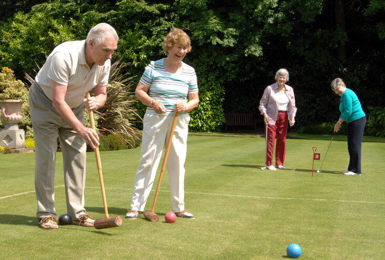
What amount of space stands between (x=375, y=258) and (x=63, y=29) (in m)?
20.6

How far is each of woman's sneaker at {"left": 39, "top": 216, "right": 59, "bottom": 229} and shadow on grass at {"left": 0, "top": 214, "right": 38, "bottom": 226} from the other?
185 millimetres

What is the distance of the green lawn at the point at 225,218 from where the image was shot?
4293 mm

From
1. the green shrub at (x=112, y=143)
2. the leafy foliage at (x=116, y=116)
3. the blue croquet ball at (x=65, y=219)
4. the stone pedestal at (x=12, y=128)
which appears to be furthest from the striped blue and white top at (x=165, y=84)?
the leafy foliage at (x=116, y=116)

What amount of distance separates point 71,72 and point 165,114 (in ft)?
3.57

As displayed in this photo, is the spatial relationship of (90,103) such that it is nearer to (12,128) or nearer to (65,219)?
(65,219)

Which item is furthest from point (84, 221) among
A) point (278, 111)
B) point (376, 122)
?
point (376, 122)

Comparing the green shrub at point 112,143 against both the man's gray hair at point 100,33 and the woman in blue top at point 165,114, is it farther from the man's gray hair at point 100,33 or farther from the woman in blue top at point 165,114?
the man's gray hair at point 100,33

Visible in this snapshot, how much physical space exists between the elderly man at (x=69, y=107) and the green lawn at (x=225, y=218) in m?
0.31

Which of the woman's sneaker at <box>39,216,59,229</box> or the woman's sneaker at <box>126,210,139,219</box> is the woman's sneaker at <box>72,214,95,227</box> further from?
the woman's sneaker at <box>126,210,139,219</box>

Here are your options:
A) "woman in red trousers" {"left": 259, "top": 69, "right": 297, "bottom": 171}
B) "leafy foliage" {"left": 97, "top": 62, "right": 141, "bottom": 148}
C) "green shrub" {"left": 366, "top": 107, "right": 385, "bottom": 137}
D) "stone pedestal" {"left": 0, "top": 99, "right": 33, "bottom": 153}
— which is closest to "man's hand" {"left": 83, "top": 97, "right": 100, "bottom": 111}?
"woman in red trousers" {"left": 259, "top": 69, "right": 297, "bottom": 171}

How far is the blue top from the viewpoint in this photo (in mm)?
9430

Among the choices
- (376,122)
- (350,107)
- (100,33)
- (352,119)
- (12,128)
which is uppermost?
(100,33)

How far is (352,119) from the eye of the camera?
955 centimetres

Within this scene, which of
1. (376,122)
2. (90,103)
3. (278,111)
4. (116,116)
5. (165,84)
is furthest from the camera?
(376,122)
